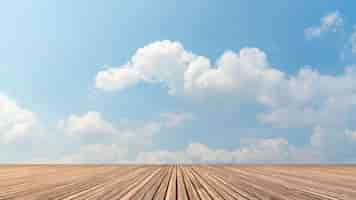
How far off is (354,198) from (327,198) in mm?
869

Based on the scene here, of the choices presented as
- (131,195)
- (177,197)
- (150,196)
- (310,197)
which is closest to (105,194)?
(131,195)

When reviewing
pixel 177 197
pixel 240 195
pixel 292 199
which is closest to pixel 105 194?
pixel 177 197

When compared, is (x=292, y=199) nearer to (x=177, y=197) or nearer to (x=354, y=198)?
(x=354, y=198)

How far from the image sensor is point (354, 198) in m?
8.34

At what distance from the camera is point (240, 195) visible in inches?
332

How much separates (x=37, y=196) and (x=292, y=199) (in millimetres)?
6825

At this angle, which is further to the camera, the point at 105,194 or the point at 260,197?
the point at 105,194

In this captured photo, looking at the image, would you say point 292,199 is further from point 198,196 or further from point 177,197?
point 177,197

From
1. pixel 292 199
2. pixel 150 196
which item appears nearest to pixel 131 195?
pixel 150 196

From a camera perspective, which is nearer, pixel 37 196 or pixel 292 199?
pixel 292 199

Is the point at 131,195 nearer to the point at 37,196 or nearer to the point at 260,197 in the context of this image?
the point at 37,196

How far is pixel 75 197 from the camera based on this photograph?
819 cm

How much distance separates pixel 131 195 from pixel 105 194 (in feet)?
2.87

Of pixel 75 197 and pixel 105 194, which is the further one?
pixel 105 194
